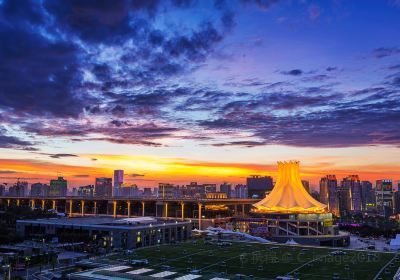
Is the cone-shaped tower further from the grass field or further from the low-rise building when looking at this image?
the grass field

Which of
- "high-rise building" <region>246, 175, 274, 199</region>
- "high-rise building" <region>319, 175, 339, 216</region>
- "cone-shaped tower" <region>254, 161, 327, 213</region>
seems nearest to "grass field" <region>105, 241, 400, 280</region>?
"cone-shaped tower" <region>254, 161, 327, 213</region>

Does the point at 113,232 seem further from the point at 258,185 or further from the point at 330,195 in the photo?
the point at 330,195

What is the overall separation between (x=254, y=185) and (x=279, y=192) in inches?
3144

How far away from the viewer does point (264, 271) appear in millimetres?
43500

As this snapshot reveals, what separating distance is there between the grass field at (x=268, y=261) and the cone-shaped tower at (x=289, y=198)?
2259cm

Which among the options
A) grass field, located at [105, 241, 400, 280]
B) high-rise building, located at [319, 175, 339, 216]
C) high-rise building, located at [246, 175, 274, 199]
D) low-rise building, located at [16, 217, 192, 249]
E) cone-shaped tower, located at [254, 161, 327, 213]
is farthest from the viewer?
high-rise building, located at [319, 175, 339, 216]

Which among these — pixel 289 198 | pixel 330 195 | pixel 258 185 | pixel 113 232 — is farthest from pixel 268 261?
pixel 330 195

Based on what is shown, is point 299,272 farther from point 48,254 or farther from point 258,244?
point 48,254

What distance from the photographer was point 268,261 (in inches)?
1935

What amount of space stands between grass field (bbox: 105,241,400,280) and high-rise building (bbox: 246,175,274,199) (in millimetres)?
101402

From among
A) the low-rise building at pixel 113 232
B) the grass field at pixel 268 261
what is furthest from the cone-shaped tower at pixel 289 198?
the grass field at pixel 268 261

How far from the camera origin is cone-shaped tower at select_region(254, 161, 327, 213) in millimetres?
83500

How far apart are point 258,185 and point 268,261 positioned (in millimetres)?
120289

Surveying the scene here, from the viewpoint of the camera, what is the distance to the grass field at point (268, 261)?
4238cm
